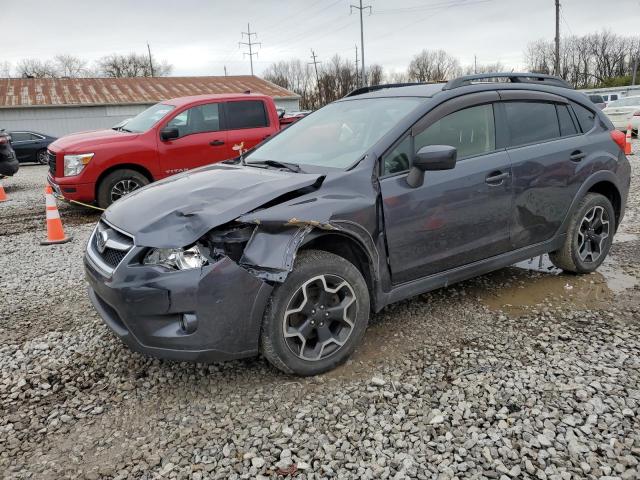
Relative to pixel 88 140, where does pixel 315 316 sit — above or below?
below

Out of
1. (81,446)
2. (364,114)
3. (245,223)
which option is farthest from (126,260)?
(364,114)

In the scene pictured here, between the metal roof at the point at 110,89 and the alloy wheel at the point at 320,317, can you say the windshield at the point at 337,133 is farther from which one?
the metal roof at the point at 110,89

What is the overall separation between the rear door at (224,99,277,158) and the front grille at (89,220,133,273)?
5.60m

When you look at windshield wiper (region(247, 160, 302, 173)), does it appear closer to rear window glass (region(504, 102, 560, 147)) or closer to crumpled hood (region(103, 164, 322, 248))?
crumpled hood (region(103, 164, 322, 248))

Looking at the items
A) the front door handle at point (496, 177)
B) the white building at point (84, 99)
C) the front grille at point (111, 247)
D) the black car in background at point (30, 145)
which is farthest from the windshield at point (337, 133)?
the white building at point (84, 99)

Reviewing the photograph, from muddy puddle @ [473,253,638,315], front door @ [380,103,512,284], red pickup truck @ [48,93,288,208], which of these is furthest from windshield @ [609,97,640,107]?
front door @ [380,103,512,284]

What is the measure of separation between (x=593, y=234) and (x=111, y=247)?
4083 millimetres

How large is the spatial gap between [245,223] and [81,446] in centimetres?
142

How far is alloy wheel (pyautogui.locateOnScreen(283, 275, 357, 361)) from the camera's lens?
2.90 meters

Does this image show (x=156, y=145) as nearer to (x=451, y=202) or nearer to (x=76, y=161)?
(x=76, y=161)

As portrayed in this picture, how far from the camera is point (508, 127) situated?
396cm

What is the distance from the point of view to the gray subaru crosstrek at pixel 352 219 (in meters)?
2.71

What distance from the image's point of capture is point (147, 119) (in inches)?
337

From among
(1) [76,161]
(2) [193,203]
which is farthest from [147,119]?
(2) [193,203]
